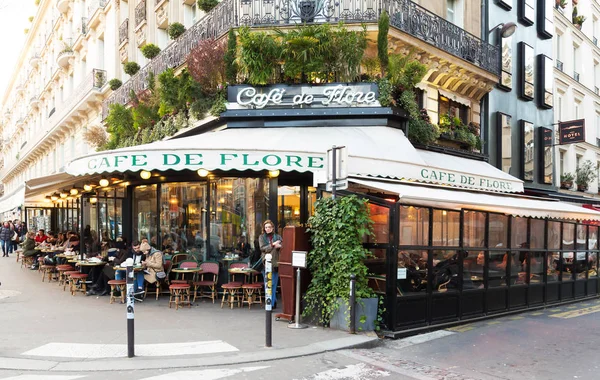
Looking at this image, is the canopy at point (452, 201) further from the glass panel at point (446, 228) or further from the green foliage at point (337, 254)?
the green foliage at point (337, 254)

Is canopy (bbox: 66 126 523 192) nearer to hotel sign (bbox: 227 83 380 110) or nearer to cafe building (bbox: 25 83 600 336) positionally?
cafe building (bbox: 25 83 600 336)

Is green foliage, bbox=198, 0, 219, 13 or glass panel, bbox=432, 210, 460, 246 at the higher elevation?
green foliage, bbox=198, 0, 219, 13

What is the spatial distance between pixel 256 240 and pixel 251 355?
519 centimetres

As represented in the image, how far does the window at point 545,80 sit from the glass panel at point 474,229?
40.4 ft

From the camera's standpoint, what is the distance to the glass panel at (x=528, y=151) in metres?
19.2

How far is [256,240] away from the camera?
1180cm

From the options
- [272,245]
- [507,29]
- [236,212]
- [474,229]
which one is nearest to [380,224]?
[272,245]

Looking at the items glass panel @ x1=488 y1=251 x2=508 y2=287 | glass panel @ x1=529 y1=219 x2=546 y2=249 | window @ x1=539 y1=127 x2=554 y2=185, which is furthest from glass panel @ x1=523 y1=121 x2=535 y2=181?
glass panel @ x1=488 y1=251 x2=508 y2=287

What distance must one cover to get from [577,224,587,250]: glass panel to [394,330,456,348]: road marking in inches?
283

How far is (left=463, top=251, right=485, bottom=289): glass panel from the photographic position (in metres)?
9.89

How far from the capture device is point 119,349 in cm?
693

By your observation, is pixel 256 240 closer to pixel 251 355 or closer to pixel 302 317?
pixel 302 317

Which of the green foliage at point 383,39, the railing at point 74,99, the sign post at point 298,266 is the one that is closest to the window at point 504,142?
the green foliage at point 383,39

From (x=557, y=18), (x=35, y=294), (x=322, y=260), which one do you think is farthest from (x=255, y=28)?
(x=557, y=18)
